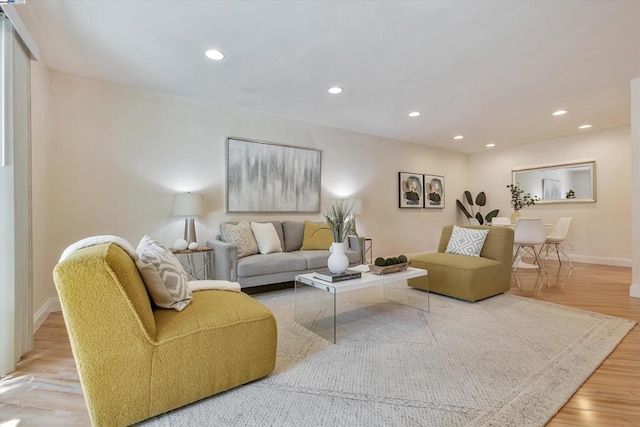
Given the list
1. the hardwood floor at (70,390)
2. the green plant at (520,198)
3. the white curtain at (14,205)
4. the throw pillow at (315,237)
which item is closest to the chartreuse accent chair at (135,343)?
the hardwood floor at (70,390)

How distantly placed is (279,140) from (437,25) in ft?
8.70

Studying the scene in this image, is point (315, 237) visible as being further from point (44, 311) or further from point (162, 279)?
point (44, 311)

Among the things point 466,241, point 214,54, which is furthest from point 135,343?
point 466,241

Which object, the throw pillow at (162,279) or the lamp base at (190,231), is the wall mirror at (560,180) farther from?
the throw pillow at (162,279)

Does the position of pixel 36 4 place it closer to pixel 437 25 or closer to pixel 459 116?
pixel 437 25

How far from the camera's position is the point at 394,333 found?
235 cm

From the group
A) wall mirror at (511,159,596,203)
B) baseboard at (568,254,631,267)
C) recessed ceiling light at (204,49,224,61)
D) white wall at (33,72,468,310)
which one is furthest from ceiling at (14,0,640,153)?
baseboard at (568,254,631,267)

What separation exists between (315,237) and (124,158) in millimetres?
2442

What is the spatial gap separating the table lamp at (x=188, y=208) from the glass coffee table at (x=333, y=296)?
1.42 m

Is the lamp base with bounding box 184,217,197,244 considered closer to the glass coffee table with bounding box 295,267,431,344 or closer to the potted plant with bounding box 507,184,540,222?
the glass coffee table with bounding box 295,267,431,344

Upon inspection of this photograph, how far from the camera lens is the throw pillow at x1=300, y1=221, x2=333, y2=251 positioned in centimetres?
405

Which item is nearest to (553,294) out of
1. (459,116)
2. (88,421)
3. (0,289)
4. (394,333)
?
(394,333)

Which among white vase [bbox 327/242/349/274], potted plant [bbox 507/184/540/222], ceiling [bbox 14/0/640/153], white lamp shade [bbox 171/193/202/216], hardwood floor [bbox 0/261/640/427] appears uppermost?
ceiling [bbox 14/0/640/153]

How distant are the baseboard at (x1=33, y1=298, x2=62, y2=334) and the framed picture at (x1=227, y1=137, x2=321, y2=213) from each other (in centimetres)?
Answer: 201
